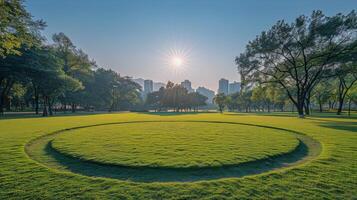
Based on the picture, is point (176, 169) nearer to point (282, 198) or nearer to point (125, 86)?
point (282, 198)

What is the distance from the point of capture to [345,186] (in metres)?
4.49

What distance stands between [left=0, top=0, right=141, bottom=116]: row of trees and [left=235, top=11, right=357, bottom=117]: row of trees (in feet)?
99.7

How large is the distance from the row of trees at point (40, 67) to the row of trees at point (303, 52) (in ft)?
99.7

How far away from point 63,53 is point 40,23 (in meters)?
24.7

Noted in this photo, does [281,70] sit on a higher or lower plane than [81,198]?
higher

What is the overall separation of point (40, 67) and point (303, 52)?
4363 cm

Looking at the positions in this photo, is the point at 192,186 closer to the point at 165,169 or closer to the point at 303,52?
the point at 165,169

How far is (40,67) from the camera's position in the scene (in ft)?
109

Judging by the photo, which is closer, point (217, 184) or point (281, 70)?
point (217, 184)

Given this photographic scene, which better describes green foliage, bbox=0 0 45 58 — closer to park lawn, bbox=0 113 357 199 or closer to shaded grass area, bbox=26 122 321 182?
shaded grass area, bbox=26 122 321 182

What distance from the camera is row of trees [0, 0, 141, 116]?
13594 mm

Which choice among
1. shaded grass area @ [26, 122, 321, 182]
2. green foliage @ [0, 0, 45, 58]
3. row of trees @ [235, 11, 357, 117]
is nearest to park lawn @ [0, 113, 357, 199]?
shaded grass area @ [26, 122, 321, 182]

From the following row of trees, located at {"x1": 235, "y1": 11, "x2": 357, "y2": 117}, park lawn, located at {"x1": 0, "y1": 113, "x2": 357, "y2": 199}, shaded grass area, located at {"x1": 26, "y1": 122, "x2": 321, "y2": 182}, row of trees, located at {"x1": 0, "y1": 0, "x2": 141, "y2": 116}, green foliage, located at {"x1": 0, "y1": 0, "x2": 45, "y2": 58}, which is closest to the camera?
park lawn, located at {"x1": 0, "y1": 113, "x2": 357, "y2": 199}

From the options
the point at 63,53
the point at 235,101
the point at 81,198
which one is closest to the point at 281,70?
the point at 81,198
